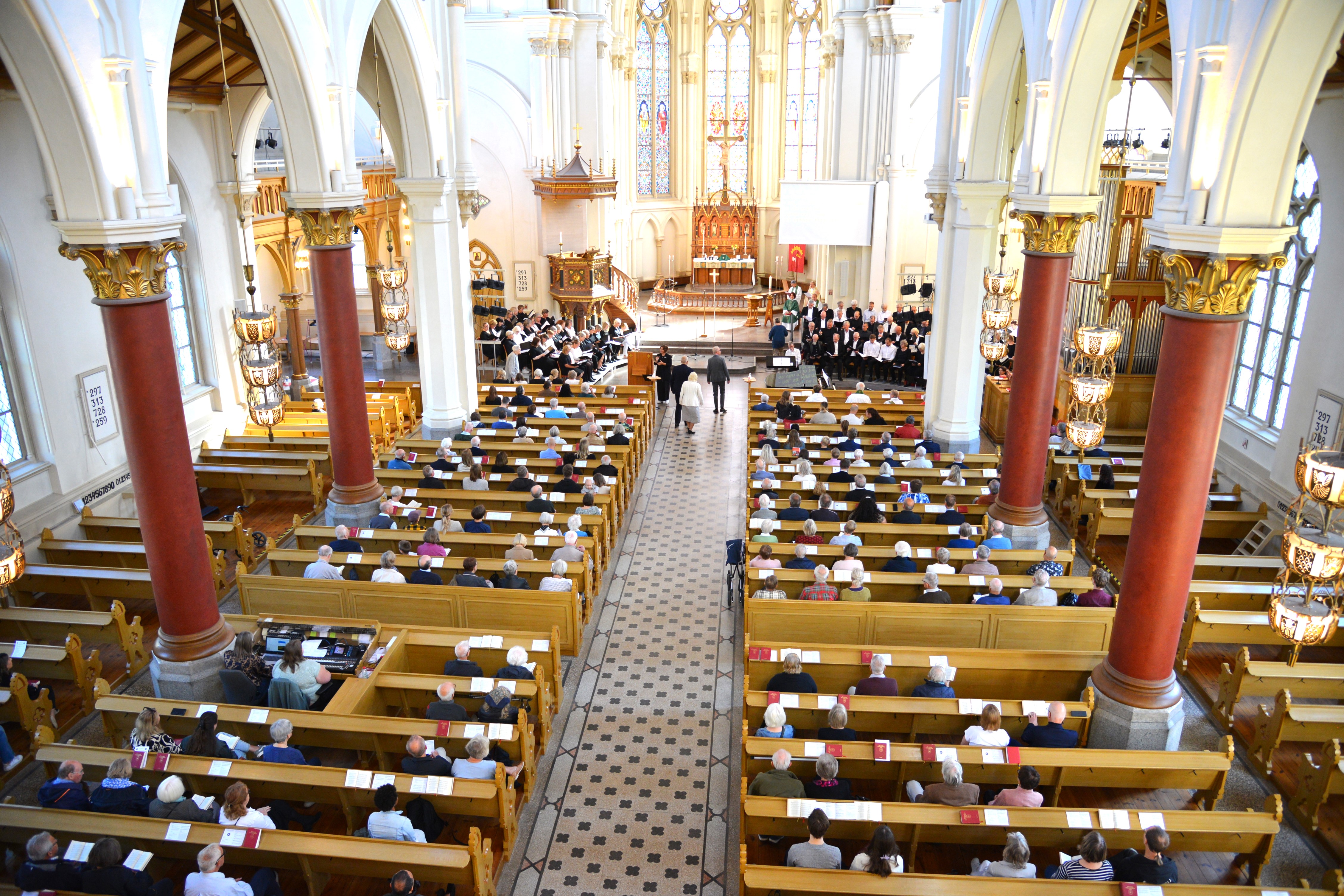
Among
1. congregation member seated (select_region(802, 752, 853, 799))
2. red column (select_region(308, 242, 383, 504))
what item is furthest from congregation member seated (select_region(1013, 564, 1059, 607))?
red column (select_region(308, 242, 383, 504))

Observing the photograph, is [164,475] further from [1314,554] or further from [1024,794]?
[1314,554]

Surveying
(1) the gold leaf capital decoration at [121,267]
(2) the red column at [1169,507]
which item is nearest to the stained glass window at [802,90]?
(2) the red column at [1169,507]

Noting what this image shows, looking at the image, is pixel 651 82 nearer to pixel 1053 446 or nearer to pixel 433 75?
pixel 433 75

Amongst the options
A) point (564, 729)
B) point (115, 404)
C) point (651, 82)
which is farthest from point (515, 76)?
point (564, 729)

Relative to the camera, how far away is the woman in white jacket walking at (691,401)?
19.3 meters

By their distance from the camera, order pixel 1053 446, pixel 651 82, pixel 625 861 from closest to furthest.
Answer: pixel 625 861
pixel 1053 446
pixel 651 82

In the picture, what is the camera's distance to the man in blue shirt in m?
11.7

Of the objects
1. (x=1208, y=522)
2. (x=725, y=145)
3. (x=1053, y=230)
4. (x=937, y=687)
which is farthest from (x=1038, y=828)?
(x=725, y=145)

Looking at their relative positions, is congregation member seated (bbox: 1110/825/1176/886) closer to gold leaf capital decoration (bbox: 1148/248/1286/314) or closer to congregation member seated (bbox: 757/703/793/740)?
congregation member seated (bbox: 757/703/793/740)

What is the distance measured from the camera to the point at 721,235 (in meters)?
37.2

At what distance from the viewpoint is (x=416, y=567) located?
11453mm

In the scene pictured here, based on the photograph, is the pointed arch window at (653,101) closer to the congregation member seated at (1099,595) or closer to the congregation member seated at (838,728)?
the congregation member seated at (1099,595)

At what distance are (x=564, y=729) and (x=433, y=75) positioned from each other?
12.0 m

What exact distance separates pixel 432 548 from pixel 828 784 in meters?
6.15
